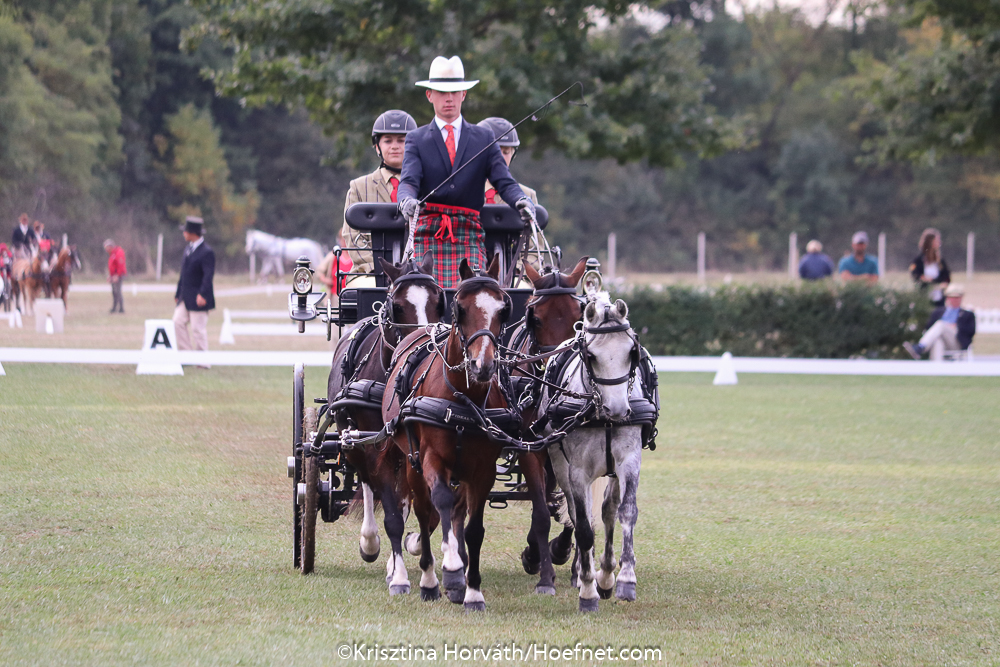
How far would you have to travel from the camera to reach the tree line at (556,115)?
22.6m

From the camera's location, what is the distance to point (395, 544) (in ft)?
21.2

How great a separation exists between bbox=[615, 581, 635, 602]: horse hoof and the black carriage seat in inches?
74.7

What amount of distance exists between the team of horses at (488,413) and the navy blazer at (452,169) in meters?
0.71

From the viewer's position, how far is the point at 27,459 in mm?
10836

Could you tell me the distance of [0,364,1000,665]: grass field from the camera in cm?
557

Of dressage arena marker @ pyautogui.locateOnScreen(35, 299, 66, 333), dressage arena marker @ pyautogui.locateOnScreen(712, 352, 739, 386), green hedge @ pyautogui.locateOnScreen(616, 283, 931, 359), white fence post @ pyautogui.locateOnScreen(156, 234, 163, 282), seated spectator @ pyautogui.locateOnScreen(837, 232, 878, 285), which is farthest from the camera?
white fence post @ pyautogui.locateOnScreen(156, 234, 163, 282)

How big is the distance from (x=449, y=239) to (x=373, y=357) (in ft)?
2.92

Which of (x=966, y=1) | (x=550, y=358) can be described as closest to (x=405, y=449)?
(x=550, y=358)

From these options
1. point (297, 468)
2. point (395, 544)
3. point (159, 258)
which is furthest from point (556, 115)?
point (159, 258)

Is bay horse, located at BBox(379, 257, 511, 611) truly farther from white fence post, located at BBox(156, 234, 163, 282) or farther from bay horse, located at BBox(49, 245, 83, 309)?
white fence post, located at BBox(156, 234, 163, 282)

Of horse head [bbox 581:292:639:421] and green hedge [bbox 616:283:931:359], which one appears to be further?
green hedge [bbox 616:283:931:359]

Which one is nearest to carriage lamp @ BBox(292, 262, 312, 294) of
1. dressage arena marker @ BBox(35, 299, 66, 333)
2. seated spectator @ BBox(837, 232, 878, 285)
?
seated spectator @ BBox(837, 232, 878, 285)

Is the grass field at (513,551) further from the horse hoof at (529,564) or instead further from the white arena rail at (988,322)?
the white arena rail at (988,322)

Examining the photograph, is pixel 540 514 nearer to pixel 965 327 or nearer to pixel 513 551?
pixel 513 551
